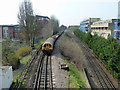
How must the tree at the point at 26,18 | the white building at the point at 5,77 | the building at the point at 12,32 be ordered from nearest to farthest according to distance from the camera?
the white building at the point at 5,77
the tree at the point at 26,18
the building at the point at 12,32

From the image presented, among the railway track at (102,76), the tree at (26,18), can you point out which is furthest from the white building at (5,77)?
the tree at (26,18)

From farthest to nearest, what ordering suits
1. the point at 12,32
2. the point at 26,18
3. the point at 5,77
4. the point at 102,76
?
1. the point at 12,32
2. the point at 26,18
3. the point at 102,76
4. the point at 5,77

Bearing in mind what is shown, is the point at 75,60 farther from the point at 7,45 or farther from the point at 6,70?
the point at 6,70

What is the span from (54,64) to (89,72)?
532 centimetres

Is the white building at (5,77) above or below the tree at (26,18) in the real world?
below

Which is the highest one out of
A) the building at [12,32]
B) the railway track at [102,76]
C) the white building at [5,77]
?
the building at [12,32]

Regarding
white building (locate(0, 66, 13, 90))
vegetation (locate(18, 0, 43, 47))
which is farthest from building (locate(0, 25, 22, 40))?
white building (locate(0, 66, 13, 90))

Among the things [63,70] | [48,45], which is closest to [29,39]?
[48,45]

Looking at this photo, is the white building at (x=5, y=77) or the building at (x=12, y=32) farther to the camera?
the building at (x=12, y=32)

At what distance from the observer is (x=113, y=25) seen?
2531 centimetres

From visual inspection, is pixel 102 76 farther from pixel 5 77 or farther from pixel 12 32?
pixel 12 32

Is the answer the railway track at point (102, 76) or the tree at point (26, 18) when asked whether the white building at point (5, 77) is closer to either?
the railway track at point (102, 76)

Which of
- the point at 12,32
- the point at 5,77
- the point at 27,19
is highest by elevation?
the point at 27,19

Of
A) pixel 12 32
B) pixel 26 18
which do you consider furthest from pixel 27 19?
pixel 12 32
